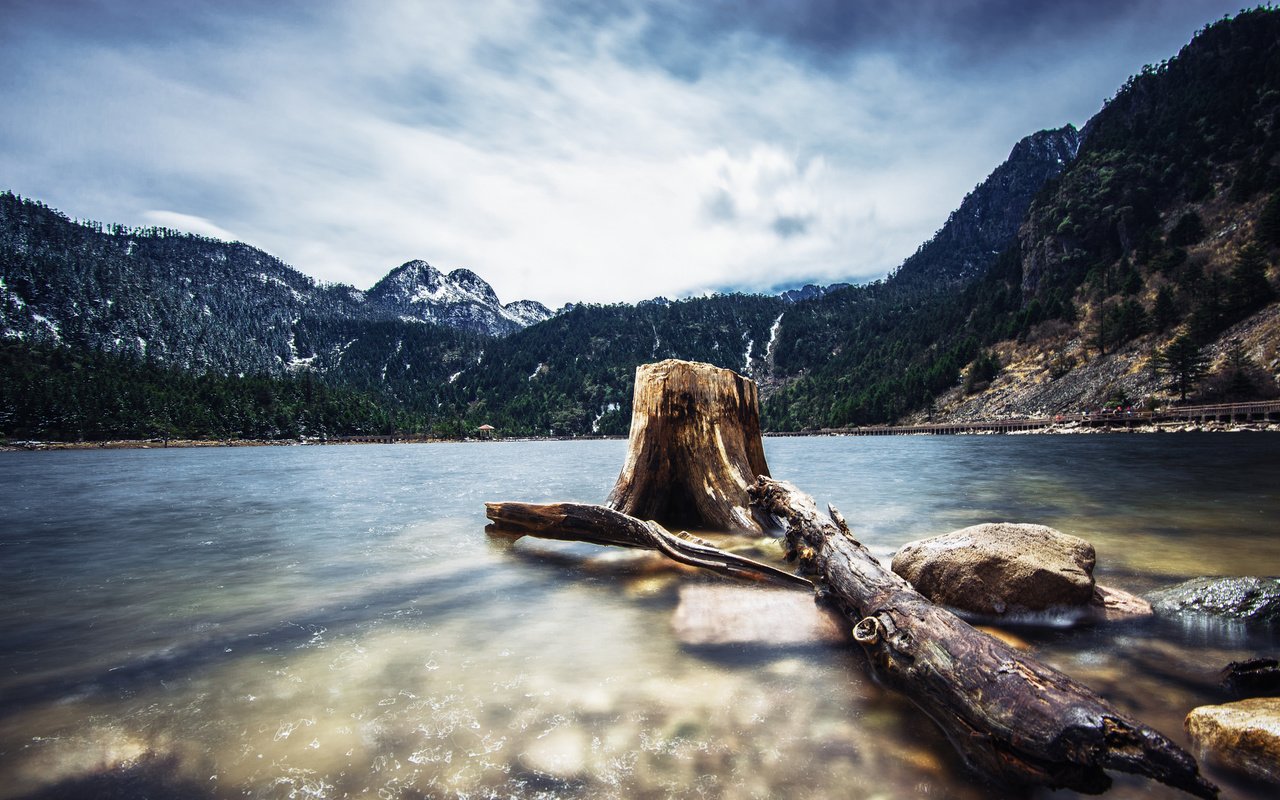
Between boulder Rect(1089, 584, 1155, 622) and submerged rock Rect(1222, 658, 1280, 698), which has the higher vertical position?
submerged rock Rect(1222, 658, 1280, 698)

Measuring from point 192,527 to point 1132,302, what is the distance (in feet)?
373

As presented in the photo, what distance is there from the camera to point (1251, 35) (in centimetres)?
12788

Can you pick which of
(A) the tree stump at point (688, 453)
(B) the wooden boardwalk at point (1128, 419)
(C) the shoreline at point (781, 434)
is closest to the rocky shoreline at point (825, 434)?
(C) the shoreline at point (781, 434)

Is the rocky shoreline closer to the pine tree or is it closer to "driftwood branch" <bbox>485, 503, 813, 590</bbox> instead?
the pine tree

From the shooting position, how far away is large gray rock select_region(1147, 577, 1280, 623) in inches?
218

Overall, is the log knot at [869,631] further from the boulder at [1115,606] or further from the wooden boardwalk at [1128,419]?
the wooden boardwalk at [1128,419]

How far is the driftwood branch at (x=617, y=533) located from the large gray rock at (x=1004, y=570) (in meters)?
1.44

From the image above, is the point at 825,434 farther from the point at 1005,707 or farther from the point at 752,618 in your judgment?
the point at 1005,707

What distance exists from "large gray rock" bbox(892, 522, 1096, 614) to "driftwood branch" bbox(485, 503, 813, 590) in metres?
1.44

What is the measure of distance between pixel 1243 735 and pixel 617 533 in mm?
7427

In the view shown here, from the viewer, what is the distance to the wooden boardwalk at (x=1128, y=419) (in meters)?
50.1

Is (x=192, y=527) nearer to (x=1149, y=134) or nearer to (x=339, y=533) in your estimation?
(x=339, y=533)

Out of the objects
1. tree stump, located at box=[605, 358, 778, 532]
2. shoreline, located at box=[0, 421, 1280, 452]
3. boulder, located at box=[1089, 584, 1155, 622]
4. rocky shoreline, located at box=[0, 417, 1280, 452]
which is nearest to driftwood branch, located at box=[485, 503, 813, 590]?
tree stump, located at box=[605, 358, 778, 532]

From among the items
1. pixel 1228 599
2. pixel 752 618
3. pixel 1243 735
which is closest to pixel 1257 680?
pixel 1243 735
